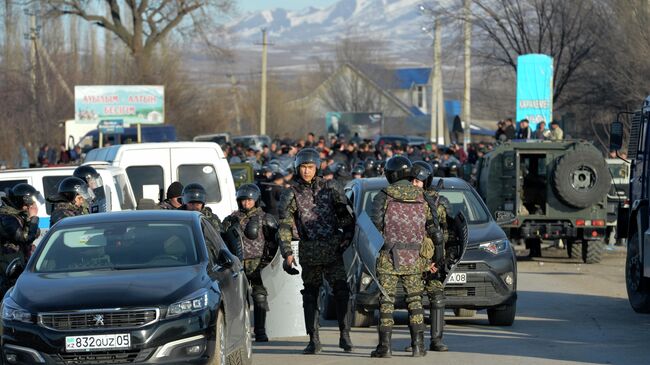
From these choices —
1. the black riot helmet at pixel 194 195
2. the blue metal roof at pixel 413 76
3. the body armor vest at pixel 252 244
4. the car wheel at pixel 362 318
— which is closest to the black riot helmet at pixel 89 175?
the black riot helmet at pixel 194 195

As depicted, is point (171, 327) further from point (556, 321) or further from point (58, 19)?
point (58, 19)

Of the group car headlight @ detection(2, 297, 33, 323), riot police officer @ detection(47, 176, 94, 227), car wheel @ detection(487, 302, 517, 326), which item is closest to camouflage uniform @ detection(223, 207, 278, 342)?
riot police officer @ detection(47, 176, 94, 227)

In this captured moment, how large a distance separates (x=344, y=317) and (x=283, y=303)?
55.2 inches

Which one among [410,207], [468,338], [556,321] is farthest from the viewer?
[556,321]

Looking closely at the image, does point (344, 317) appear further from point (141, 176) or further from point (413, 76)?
point (413, 76)

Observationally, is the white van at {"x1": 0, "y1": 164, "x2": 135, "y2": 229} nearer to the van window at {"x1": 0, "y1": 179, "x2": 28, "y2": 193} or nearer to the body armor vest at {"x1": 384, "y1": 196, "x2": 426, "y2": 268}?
the van window at {"x1": 0, "y1": 179, "x2": 28, "y2": 193}

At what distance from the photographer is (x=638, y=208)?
16.0 metres

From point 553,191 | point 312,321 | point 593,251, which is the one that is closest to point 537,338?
point 312,321

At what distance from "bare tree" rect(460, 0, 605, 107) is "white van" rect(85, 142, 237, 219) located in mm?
22133

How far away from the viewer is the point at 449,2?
1764 inches

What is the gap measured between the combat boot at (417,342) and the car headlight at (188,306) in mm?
2976

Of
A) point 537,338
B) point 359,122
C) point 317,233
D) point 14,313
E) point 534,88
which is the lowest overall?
point 537,338

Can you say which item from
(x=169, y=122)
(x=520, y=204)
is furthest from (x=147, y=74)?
(x=520, y=204)

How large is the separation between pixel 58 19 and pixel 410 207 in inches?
1975
